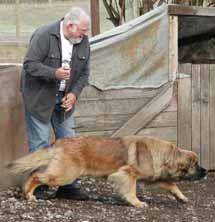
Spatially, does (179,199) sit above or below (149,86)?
below

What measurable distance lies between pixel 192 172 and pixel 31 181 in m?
1.65

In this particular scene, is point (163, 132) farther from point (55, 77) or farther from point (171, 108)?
point (55, 77)

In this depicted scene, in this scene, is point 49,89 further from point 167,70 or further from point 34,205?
point 167,70

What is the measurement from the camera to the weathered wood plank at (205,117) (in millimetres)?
9250

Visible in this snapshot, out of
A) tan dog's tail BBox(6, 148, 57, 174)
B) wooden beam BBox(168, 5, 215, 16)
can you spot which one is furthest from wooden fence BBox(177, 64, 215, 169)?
tan dog's tail BBox(6, 148, 57, 174)

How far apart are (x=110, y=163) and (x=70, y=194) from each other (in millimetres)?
543

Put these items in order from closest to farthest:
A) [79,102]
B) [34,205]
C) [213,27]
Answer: [34,205] < [79,102] < [213,27]

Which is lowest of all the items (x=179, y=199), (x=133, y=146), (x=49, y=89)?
(x=179, y=199)

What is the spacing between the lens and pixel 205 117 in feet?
30.5

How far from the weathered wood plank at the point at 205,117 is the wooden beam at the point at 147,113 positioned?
1.55ft

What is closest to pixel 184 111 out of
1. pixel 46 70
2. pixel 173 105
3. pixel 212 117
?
pixel 173 105

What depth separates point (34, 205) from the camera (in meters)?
6.79

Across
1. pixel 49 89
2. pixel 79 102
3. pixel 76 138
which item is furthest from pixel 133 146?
pixel 79 102

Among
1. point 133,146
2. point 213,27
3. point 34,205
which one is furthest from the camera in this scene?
point 213,27
